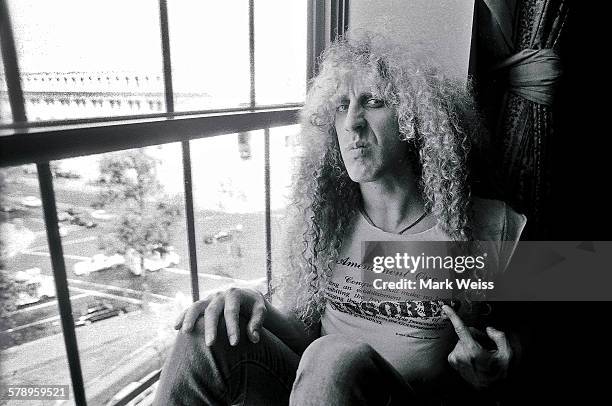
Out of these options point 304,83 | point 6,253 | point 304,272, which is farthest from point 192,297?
point 304,83

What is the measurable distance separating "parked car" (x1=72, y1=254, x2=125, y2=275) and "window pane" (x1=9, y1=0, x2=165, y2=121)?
394 mm

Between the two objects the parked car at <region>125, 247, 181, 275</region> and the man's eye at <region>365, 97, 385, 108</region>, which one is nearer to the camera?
the man's eye at <region>365, 97, 385, 108</region>

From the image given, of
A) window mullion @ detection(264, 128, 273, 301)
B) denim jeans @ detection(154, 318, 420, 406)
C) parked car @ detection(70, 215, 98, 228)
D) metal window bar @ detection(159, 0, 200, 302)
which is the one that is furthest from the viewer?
window mullion @ detection(264, 128, 273, 301)

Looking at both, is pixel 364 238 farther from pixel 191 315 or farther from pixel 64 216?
pixel 64 216

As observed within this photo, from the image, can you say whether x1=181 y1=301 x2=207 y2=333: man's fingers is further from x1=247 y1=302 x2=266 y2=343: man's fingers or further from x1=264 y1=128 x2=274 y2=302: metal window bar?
x1=264 y1=128 x2=274 y2=302: metal window bar

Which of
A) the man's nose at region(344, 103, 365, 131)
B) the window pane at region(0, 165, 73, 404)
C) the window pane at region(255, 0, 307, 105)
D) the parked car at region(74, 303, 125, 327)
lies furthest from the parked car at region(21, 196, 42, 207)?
the window pane at region(255, 0, 307, 105)

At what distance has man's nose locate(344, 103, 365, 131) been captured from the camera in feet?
3.23

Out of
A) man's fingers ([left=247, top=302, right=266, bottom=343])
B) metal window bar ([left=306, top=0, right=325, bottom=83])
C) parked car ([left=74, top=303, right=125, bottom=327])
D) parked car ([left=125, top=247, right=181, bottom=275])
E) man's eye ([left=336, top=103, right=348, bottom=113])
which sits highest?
metal window bar ([left=306, top=0, right=325, bottom=83])

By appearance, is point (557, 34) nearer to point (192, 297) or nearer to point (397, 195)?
point (397, 195)

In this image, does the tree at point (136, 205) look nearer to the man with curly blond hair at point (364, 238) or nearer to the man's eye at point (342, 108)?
the man with curly blond hair at point (364, 238)

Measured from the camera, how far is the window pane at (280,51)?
4.95 ft

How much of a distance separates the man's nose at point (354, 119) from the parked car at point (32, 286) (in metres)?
0.82

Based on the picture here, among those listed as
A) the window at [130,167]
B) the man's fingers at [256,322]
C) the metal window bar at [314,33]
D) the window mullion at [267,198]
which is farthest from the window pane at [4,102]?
the metal window bar at [314,33]

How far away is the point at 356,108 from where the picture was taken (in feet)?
3.30
